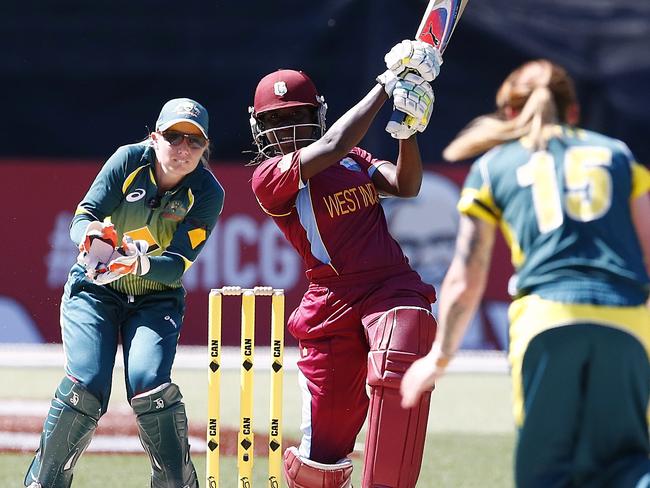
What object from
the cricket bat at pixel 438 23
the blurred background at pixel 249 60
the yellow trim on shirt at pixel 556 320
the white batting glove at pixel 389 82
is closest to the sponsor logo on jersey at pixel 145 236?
the cricket bat at pixel 438 23

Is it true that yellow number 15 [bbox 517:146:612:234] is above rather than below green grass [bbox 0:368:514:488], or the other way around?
above

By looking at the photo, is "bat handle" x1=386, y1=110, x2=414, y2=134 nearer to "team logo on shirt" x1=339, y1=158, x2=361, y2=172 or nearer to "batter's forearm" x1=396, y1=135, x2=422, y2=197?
"batter's forearm" x1=396, y1=135, x2=422, y2=197

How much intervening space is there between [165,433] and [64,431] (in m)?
0.37

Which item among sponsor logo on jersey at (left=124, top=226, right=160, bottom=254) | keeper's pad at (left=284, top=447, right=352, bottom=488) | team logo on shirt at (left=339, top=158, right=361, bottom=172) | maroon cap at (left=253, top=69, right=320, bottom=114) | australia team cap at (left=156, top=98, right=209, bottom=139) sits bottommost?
keeper's pad at (left=284, top=447, right=352, bottom=488)

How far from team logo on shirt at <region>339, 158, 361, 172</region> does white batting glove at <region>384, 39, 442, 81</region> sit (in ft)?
1.84

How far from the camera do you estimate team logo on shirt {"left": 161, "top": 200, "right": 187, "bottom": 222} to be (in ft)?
16.7

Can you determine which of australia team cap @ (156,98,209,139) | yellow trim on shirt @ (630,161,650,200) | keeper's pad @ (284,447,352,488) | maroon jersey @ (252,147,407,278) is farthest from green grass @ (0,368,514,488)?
yellow trim on shirt @ (630,161,650,200)

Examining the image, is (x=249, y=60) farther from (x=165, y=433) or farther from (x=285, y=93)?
(x=165, y=433)

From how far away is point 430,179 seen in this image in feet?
36.2

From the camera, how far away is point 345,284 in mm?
4785

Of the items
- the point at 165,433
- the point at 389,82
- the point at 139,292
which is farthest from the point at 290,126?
the point at 165,433

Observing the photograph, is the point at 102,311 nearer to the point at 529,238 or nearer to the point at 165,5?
the point at 529,238

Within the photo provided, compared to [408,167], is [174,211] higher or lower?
lower

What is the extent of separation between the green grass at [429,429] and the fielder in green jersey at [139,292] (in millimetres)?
1064
